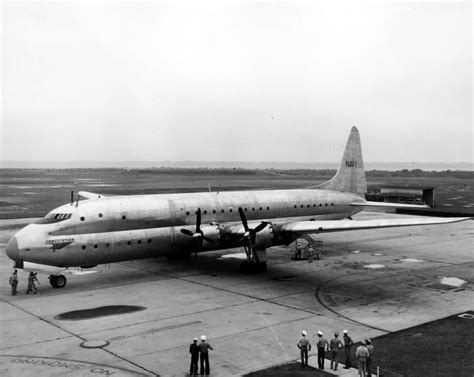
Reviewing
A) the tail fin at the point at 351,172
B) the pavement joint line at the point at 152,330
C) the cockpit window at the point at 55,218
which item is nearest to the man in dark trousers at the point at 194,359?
the pavement joint line at the point at 152,330

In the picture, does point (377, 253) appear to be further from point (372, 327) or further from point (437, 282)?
point (372, 327)

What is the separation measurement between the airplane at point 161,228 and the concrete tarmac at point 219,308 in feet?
4.72

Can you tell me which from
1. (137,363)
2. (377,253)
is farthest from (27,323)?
(377,253)

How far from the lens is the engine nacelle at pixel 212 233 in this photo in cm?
2642

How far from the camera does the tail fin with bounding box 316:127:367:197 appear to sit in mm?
37375

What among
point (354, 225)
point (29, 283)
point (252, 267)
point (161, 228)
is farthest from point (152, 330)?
point (354, 225)

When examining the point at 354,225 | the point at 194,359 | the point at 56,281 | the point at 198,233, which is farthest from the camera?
the point at 198,233

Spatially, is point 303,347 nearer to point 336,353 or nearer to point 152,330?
point 336,353

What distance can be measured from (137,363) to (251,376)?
3449 millimetres

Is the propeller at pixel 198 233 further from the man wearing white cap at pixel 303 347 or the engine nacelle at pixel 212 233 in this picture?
the man wearing white cap at pixel 303 347

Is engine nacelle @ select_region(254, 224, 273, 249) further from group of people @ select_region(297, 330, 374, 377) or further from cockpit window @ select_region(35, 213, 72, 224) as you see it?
group of people @ select_region(297, 330, 374, 377)

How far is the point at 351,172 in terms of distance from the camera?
37.8 metres

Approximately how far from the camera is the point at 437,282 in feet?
81.7

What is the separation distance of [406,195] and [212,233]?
43.8m
